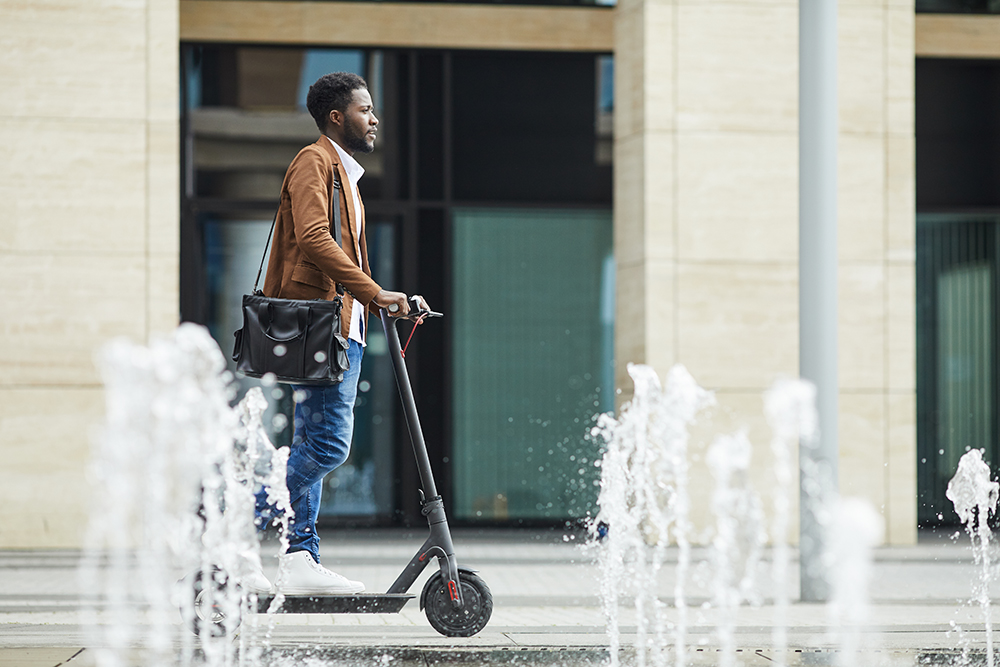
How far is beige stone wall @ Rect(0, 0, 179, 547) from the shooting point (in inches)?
321

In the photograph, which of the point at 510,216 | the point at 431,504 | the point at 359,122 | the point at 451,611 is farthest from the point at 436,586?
the point at 510,216

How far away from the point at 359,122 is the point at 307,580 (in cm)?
166

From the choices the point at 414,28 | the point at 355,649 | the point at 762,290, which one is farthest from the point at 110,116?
the point at 355,649

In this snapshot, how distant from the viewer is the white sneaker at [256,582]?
4.10m

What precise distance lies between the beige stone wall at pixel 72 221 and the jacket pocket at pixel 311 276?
162 inches

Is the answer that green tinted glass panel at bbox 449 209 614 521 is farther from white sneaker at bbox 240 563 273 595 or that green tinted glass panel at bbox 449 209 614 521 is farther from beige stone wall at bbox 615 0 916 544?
white sneaker at bbox 240 563 273 595

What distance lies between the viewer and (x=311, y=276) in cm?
443

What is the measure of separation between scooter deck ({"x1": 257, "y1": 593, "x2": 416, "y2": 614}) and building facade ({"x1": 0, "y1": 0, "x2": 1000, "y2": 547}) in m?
4.58

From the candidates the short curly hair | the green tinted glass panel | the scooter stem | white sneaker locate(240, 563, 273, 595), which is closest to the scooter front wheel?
the scooter stem

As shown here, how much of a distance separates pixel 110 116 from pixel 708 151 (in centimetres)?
411

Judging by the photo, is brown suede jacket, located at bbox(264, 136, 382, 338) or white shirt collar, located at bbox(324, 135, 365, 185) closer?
brown suede jacket, located at bbox(264, 136, 382, 338)

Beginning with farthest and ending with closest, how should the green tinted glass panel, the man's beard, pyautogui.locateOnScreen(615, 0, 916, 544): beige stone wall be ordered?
1. the green tinted glass panel
2. pyautogui.locateOnScreen(615, 0, 916, 544): beige stone wall
3. the man's beard

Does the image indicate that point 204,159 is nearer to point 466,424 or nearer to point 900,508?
point 466,424

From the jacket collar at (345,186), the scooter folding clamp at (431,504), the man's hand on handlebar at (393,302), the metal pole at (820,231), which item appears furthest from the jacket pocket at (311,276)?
the metal pole at (820,231)
